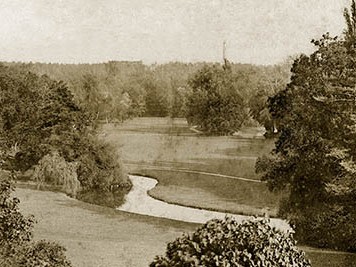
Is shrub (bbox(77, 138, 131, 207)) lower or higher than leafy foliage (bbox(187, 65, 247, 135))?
lower

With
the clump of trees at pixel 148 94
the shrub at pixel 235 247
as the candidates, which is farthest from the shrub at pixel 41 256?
the clump of trees at pixel 148 94

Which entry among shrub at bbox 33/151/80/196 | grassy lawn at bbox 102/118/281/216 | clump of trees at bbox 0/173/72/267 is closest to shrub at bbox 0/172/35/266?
clump of trees at bbox 0/173/72/267

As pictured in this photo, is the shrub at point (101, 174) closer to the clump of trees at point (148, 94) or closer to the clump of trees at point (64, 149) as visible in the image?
the clump of trees at point (64, 149)

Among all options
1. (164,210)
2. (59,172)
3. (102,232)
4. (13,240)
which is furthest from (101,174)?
(13,240)

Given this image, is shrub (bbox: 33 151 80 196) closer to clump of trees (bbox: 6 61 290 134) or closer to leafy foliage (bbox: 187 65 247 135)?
clump of trees (bbox: 6 61 290 134)

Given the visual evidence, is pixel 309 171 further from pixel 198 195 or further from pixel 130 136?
pixel 130 136
